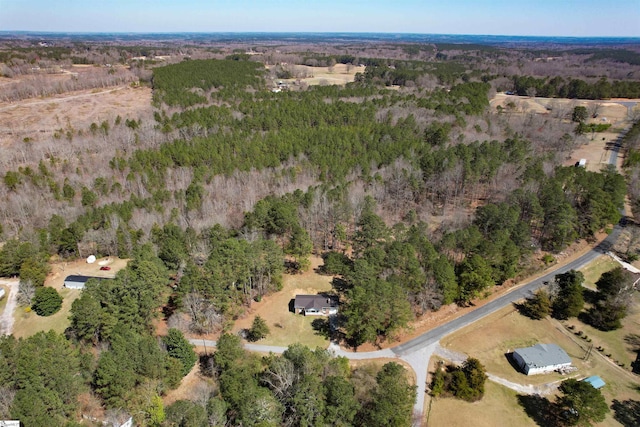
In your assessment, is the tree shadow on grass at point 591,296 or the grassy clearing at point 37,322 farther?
the tree shadow on grass at point 591,296

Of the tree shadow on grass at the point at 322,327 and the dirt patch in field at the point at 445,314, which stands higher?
the dirt patch in field at the point at 445,314

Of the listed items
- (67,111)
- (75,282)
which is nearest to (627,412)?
(75,282)

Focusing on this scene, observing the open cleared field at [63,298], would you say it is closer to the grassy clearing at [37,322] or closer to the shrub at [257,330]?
the grassy clearing at [37,322]

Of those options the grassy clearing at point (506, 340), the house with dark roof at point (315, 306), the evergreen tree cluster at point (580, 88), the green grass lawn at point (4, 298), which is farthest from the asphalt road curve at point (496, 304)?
the evergreen tree cluster at point (580, 88)

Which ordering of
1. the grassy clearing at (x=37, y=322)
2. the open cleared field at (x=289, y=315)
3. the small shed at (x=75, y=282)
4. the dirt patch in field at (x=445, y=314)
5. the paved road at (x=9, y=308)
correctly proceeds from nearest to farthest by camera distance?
the dirt patch in field at (x=445, y=314) → the open cleared field at (x=289, y=315) → the grassy clearing at (x=37, y=322) → the paved road at (x=9, y=308) → the small shed at (x=75, y=282)

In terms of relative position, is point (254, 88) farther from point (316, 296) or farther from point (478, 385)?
point (478, 385)

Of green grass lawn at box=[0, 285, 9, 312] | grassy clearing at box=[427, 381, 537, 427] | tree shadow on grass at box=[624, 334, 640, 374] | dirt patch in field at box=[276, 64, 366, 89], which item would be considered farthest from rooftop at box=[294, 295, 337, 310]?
dirt patch in field at box=[276, 64, 366, 89]

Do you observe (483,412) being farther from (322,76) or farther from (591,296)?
(322,76)
